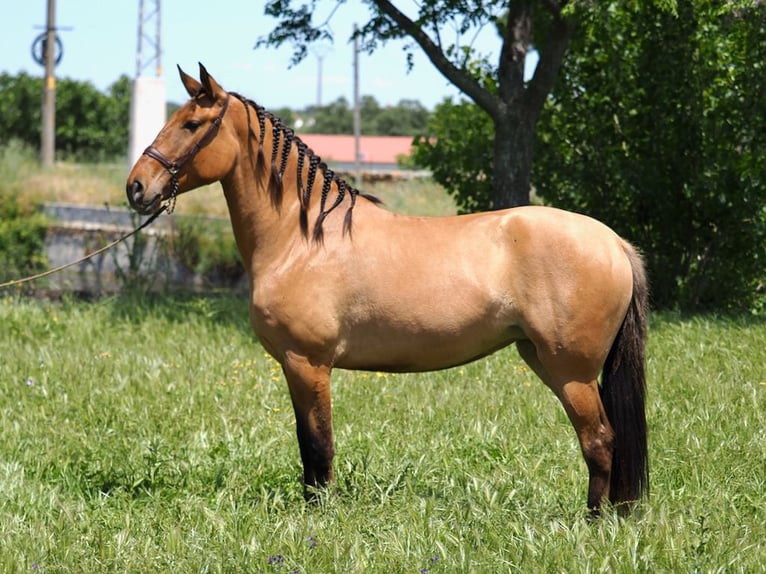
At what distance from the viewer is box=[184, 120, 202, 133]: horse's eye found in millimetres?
4621

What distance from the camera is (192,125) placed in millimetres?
4625

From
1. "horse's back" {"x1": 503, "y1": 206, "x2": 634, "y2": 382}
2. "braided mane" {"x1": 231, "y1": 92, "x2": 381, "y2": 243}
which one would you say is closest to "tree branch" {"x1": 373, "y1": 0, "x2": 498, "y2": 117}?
"braided mane" {"x1": 231, "y1": 92, "x2": 381, "y2": 243}

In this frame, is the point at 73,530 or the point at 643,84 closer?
the point at 73,530

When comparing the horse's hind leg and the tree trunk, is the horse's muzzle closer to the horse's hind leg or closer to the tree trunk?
the horse's hind leg

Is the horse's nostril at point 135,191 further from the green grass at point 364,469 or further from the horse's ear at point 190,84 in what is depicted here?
the green grass at point 364,469

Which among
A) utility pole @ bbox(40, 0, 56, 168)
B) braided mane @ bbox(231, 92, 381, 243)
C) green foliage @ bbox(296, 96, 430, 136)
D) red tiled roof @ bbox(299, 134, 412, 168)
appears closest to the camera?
braided mane @ bbox(231, 92, 381, 243)

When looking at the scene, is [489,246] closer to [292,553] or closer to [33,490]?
[292,553]

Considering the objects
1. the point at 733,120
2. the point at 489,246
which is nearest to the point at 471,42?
the point at 733,120

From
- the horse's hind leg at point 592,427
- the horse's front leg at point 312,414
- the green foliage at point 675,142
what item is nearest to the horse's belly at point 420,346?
the horse's front leg at point 312,414

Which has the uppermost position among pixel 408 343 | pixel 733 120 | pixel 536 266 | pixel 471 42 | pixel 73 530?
pixel 471 42

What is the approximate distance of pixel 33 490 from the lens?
5.00 meters

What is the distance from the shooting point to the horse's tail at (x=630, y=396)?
14.8 feet

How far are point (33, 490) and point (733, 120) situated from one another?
308 inches

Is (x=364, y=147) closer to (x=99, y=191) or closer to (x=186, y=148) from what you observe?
(x=99, y=191)
